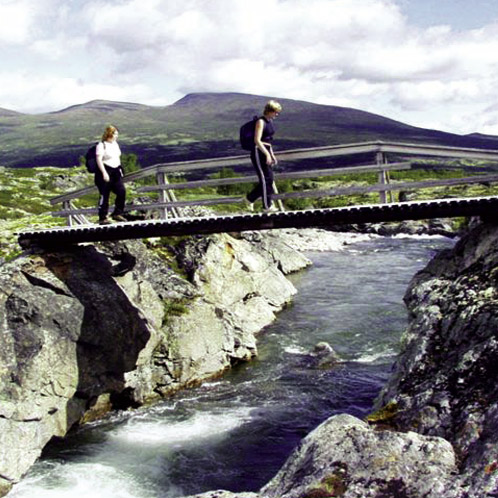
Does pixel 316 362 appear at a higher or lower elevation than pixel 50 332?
lower

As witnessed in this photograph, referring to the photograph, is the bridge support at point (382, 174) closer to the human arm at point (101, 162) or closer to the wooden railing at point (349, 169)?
the wooden railing at point (349, 169)

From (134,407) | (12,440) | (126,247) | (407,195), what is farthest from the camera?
(407,195)

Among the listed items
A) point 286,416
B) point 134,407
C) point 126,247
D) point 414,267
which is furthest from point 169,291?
point 414,267

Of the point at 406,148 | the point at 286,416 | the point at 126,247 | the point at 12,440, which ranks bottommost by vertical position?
the point at 286,416

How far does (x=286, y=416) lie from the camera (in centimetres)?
2052

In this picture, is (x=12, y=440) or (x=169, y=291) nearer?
(x=12, y=440)

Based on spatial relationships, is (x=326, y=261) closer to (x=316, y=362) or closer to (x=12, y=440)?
(x=316, y=362)

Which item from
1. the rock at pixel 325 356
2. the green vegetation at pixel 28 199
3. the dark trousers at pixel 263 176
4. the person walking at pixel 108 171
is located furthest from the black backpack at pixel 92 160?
the rock at pixel 325 356

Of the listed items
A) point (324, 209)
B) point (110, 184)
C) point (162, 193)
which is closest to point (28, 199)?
point (162, 193)

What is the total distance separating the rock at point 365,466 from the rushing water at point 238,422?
718cm

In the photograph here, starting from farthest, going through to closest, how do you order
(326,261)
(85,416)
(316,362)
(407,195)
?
(407,195) < (326,261) < (316,362) < (85,416)

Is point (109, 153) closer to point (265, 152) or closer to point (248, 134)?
point (248, 134)

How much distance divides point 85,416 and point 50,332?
163 inches

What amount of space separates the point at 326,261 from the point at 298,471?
144ft
